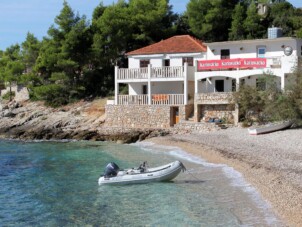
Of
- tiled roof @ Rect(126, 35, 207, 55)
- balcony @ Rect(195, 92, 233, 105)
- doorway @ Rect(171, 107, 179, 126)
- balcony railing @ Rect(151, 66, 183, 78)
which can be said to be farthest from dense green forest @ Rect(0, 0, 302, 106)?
balcony @ Rect(195, 92, 233, 105)

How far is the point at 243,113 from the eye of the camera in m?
33.8

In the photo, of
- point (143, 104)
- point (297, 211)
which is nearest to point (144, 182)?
point (297, 211)

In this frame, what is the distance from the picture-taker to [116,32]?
47.2 meters

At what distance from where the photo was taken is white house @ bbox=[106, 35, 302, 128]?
114 feet

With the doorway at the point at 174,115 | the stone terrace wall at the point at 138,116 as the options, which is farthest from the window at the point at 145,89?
the doorway at the point at 174,115

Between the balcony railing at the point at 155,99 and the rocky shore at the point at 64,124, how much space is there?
8.15 feet

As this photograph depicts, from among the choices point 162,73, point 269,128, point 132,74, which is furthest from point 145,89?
point 269,128

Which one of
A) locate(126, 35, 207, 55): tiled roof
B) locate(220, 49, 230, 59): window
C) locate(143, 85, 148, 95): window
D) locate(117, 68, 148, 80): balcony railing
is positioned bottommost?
locate(143, 85, 148, 95): window

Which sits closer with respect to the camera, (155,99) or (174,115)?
(174,115)

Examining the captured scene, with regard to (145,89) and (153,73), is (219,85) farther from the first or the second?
(145,89)

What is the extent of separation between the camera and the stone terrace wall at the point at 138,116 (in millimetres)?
37281

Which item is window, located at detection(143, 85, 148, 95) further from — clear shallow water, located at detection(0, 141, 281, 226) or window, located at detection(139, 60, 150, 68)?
clear shallow water, located at detection(0, 141, 281, 226)

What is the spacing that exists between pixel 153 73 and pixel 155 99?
7.21ft

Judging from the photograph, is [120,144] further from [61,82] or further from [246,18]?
[246,18]
